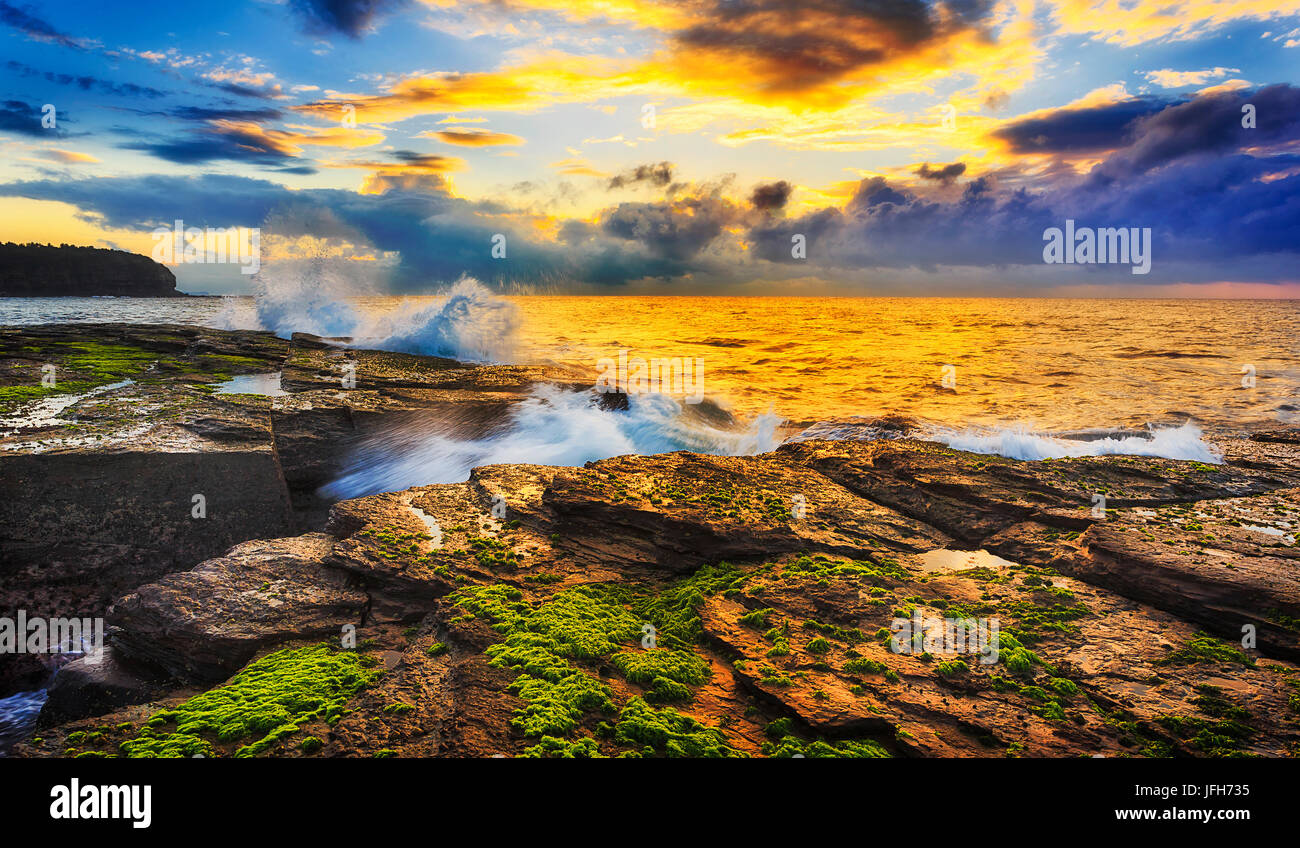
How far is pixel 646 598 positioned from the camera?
7777mm

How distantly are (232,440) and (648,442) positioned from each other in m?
9.60

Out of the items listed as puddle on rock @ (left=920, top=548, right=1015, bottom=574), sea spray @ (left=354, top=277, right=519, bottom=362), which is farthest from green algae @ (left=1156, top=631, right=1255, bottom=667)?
sea spray @ (left=354, top=277, right=519, bottom=362)

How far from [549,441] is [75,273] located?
17984 centimetres

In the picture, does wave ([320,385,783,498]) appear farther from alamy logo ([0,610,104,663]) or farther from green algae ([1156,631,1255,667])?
green algae ([1156,631,1255,667])

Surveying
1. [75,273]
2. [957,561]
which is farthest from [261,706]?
[75,273]

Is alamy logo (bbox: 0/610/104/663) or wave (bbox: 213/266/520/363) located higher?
wave (bbox: 213/266/520/363)

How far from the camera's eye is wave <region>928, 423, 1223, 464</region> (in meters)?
14.9

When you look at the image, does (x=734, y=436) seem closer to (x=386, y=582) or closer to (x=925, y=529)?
(x=925, y=529)

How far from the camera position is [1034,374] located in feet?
94.5

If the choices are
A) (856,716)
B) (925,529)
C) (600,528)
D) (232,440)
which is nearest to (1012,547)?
(925,529)

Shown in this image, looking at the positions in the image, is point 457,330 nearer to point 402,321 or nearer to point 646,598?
point 402,321

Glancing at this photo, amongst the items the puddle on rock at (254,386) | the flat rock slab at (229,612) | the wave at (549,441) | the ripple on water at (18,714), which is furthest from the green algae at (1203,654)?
the puddle on rock at (254,386)

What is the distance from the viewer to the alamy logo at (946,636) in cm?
621

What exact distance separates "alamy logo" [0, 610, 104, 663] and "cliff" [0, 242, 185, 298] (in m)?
174
